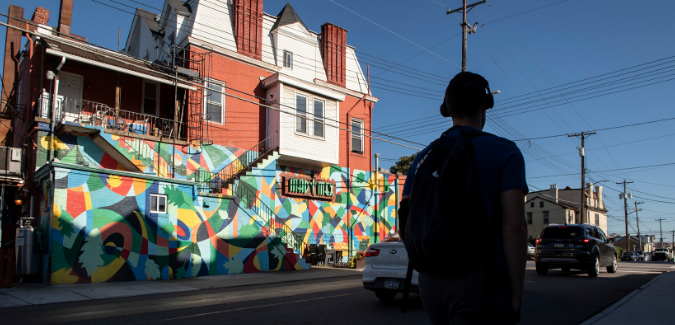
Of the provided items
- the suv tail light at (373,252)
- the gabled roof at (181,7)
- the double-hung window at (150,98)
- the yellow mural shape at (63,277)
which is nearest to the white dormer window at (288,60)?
the gabled roof at (181,7)

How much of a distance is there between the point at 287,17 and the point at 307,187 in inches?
358

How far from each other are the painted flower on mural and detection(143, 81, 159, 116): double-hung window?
278 inches

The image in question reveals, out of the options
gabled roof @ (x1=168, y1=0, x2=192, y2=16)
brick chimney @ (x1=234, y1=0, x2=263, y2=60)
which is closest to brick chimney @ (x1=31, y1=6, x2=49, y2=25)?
gabled roof @ (x1=168, y1=0, x2=192, y2=16)

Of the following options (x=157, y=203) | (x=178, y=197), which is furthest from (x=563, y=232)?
(x=157, y=203)

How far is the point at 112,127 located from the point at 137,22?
10.1 meters

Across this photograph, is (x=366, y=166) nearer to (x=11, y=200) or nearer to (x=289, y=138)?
(x=289, y=138)

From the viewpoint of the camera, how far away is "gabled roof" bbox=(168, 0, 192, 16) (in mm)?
22047

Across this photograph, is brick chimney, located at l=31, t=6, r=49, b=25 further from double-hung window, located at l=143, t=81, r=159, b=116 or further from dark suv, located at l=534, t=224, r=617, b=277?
dark suv, located at l=534, t=224, r=617, b=277

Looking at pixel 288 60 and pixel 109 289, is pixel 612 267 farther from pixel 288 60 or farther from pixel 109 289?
pixel 288 60

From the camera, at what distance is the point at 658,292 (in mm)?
10930

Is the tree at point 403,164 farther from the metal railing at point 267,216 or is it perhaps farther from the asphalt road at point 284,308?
the asphalt road at point 284,308

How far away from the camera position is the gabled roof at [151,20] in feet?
77.9

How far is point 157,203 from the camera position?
16453mm

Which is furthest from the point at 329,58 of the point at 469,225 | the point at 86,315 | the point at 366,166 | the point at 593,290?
the point at 469,225
